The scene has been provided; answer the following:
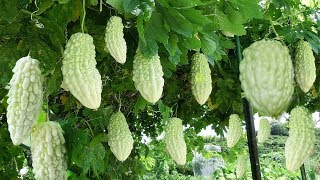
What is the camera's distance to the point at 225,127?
4.44 meters

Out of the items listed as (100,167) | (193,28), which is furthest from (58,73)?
(100,167)

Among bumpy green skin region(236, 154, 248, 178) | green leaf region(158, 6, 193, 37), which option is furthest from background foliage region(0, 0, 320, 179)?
Answer: bumpy green skin region(236, 154, 248, 178)

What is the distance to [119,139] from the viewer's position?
2.34m

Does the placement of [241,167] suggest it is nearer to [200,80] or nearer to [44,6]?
[200,80]

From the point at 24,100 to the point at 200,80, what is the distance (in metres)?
1.16

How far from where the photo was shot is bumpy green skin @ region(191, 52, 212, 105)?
239 centimetres

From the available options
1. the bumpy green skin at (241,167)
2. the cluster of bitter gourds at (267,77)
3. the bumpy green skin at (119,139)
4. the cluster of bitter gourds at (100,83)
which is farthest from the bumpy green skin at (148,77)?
the bumpy green skin at (241,167)

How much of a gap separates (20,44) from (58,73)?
6.6 inches

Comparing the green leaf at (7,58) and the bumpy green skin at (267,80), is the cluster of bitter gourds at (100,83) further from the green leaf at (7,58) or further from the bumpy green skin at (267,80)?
the green leaf at (7,58)

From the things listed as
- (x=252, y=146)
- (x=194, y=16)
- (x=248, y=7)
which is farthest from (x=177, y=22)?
(x=252, y=146)

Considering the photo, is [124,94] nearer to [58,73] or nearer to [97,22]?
[97,22]

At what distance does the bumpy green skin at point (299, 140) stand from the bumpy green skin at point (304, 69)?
0.29ft

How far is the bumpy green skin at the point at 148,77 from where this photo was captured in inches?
68.9

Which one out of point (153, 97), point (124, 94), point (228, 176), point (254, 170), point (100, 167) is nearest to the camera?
point (153, 97)
